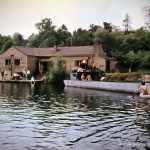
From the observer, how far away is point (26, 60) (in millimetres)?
66875

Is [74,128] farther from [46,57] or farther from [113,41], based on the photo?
[113,41]

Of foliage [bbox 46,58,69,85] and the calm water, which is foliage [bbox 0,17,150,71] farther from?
the calm water

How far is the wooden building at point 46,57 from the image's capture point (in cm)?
6347

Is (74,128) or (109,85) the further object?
(109,85)

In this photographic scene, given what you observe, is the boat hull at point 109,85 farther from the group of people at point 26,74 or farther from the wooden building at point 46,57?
the group of people at point 26,74

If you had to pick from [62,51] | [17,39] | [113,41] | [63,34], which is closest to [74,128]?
[62,51]

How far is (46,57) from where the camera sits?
227 feet

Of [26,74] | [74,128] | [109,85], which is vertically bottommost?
[74,128]

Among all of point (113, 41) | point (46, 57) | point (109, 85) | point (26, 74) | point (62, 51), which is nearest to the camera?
point (109, 85)

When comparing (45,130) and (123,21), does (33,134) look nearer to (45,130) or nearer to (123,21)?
(45,130)

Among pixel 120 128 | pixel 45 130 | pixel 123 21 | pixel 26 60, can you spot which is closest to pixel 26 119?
pixel 45 130

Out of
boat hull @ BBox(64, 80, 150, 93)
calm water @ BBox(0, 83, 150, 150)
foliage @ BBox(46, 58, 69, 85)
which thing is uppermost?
foliage @ BBox(46, 58, 69, 85)

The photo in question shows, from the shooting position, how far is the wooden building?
208 ft

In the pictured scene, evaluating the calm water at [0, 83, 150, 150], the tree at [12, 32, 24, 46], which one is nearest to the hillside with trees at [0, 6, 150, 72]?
the tree at [12, 32, 24, 46]
